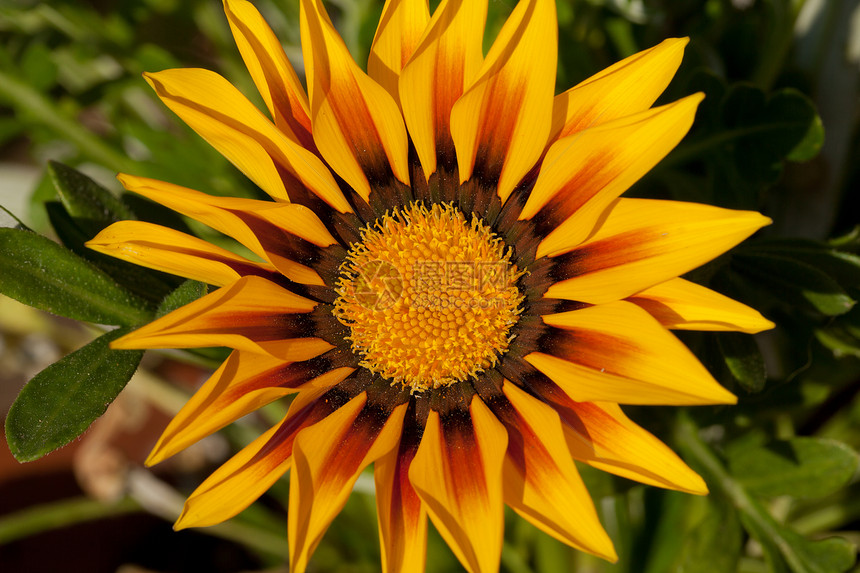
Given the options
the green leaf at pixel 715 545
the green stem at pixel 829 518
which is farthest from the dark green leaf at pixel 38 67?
the green stem at pixel 829 518

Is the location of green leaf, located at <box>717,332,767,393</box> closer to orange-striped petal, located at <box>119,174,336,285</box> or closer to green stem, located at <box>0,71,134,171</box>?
orange-striped petal, located at <box>119,174,336,285</box>

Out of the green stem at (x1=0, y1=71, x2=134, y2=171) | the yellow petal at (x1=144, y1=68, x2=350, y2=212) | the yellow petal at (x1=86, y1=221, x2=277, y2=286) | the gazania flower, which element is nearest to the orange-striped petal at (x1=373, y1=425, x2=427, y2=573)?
the gazania flower

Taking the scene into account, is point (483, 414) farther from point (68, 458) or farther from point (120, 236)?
point (68, 458)

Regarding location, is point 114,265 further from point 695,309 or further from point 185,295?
point 695,309

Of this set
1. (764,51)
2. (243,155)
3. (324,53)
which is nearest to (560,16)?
(764,51)

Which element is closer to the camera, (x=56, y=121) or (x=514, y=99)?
(x=514, y=99)

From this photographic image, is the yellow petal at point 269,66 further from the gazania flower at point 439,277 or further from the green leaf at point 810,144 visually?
the green leaf at point 810,144

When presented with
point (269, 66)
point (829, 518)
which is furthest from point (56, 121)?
point (829, 518)
